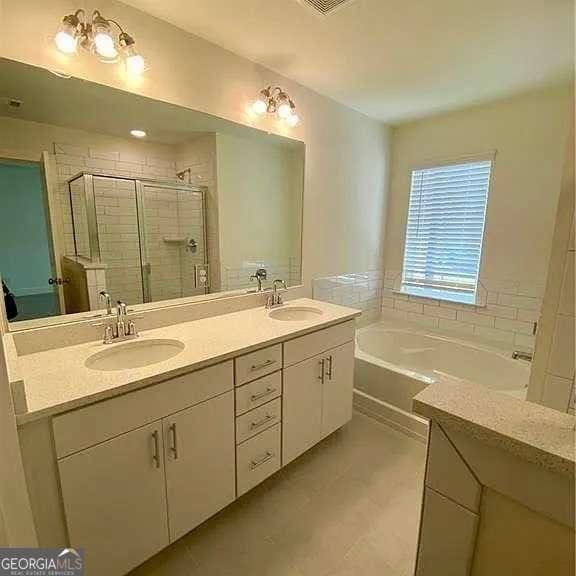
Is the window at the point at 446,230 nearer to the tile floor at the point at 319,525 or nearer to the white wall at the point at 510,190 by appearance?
the white wall at the point at 510,190

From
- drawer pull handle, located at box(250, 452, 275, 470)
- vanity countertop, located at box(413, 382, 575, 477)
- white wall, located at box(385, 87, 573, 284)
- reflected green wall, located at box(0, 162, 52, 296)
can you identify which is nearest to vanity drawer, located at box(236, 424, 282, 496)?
drawer pull handle, located at box(250, 452, 275, 470)

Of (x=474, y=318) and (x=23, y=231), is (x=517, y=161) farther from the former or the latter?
(x=23, y=231)

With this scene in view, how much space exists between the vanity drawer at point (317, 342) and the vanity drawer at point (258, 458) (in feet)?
1.22

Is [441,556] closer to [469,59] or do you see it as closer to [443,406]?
[443,406]

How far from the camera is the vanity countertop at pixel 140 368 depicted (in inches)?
38.2

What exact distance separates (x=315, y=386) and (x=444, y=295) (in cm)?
173

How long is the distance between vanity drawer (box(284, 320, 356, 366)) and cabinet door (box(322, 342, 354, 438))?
0.05m

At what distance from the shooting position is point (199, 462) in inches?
51.8

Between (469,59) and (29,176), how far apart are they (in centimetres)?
235

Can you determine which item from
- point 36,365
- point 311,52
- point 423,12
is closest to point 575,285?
point 423,12

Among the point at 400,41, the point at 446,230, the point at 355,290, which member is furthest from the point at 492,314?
the point at 400,41

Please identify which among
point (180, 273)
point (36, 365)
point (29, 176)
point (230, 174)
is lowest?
point (36, 365)

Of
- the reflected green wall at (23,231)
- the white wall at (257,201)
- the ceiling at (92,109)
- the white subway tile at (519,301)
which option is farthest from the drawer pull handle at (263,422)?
the white subway tile at (519,301)

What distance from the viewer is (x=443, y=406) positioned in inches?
26.1
